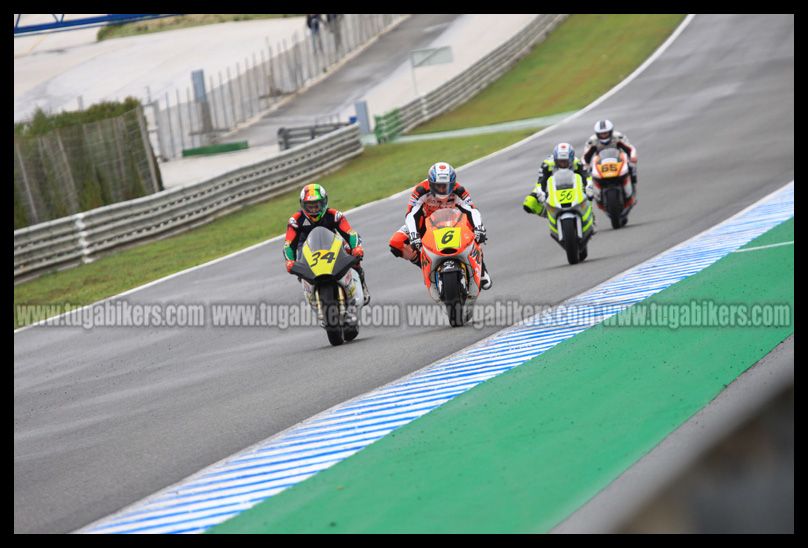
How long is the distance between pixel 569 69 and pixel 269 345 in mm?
34904

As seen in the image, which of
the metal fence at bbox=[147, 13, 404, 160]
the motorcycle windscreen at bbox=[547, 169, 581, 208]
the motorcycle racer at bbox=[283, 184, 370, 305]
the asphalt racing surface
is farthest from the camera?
the metal fence at bbox=[147, 13, 404, 160]

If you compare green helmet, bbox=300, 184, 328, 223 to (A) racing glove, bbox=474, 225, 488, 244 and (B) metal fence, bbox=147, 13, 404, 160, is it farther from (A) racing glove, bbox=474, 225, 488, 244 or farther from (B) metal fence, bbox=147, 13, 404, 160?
(B) metal fence, bbox=147, 13, 404, 160

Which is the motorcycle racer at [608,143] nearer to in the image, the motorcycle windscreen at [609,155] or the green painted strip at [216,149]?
the motorcycle windscreen at [609,155]

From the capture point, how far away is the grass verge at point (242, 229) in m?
21.1

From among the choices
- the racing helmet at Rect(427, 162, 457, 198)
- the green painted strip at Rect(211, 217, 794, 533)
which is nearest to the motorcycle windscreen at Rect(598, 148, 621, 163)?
the racing helmet at Rect(427, 162, 457, 198)

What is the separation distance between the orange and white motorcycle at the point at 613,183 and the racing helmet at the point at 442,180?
662cm

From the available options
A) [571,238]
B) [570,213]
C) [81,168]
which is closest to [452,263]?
[571,238]

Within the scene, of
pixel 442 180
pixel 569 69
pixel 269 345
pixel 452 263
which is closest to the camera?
pixel 452 263

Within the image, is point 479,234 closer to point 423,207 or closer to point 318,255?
point 423,207

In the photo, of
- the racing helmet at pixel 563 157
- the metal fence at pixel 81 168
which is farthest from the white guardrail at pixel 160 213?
the racing helmet at pixel 563 157

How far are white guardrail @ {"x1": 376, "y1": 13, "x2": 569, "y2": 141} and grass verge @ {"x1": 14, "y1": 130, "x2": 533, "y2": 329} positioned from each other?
10.3ft

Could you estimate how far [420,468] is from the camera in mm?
6301

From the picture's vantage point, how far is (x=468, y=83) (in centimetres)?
4509

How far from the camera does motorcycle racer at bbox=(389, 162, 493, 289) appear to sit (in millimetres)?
11883
